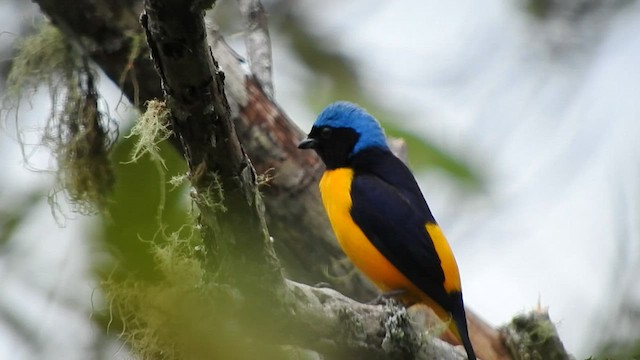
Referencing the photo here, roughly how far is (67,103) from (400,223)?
162 cm

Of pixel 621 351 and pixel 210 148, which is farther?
pixel 210 148

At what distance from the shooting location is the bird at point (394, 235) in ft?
12.9

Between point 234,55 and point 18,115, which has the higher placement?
point 234,55

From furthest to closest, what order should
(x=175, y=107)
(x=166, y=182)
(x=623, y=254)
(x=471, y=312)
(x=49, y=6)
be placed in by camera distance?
(x=471, y=312)
(x=49, y=6)
(x=175, y=107)
(x=623, y=254)
(x=166, y=182)

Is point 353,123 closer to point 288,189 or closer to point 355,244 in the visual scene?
point 288,189

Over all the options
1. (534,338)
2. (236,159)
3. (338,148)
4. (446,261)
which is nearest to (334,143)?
(338,148)

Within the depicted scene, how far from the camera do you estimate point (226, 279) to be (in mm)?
2176

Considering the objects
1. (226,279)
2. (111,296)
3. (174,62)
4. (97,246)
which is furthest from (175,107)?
(97,246)

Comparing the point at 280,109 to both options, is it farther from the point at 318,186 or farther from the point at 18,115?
the point at 18,115

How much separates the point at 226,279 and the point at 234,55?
7.61 feet

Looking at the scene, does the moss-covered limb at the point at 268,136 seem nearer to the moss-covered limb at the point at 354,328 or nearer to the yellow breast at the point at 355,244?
the yellow breast at the point at 355,244

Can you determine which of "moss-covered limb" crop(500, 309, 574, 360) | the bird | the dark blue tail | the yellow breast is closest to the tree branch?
the bird

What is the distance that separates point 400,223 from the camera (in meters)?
4.07

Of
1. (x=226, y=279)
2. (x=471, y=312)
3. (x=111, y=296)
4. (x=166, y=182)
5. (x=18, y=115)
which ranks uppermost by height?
(x=471, y=312)
